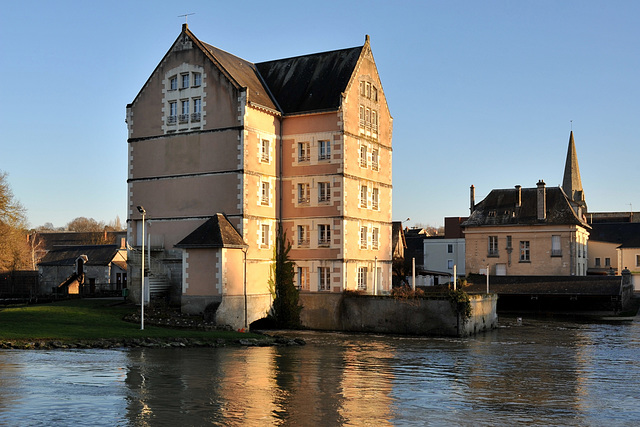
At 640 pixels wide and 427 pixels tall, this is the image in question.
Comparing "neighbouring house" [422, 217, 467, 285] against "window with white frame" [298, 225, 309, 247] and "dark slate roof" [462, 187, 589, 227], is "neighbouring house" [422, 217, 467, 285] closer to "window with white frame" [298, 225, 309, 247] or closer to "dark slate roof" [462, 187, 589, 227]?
"dark slate roof" [462, 187, 589, 227]

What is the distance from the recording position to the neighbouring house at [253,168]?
47.2 meters

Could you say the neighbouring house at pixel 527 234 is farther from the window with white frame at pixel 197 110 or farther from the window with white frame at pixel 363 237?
the window with white frame at pixel 197 110

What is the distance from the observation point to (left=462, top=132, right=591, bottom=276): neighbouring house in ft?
264

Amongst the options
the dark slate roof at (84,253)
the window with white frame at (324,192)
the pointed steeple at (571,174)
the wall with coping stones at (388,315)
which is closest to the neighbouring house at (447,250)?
the pointed steeple at (571,174)

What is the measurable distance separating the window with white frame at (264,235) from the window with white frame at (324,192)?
13.0 feet

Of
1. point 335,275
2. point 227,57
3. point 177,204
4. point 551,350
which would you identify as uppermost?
point 227,57

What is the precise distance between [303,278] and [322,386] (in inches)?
980

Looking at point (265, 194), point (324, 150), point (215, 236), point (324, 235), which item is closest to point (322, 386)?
point (215, 236)

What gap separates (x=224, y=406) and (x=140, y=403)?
7.55 feet

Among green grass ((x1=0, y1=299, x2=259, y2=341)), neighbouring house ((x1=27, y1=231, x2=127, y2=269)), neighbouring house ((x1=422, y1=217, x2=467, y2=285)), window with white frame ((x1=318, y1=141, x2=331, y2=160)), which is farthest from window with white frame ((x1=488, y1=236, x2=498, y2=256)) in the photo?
neighbouring house ((x1=27, y1=231, x2=127, y2=269))

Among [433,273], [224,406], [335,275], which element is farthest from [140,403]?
[433,273]

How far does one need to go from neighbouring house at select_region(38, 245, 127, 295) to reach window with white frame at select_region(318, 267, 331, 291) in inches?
1195

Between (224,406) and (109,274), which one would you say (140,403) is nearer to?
(224,406)

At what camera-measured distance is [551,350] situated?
128 ft
